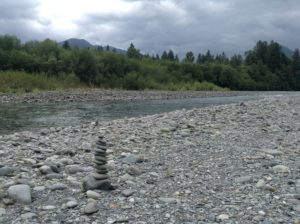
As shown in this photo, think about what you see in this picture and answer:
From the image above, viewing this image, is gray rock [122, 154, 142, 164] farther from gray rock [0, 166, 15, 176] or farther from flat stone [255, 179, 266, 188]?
flat stone [255, 179, 266, 188]

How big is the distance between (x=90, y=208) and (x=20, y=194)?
3.88ft

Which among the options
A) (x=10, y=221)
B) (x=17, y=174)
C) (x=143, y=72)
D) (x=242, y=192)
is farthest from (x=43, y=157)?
(x=143, y=72)

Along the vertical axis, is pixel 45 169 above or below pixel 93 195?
above

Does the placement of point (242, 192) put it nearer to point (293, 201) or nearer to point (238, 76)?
point (293, 201)

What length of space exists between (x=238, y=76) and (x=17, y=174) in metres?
118

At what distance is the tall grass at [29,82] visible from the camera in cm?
5697

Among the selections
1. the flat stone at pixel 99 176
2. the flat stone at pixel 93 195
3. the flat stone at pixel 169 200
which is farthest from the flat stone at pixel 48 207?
the flat stone at pixel 169 200

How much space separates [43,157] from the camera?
9.07 metres

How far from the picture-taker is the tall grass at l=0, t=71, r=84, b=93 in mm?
56969

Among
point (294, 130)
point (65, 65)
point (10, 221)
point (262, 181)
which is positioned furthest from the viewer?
point (65, 65)

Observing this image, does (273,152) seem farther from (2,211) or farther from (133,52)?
(133,52)

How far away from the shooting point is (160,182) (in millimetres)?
7262

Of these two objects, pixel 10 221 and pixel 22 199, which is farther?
pixel 22 199

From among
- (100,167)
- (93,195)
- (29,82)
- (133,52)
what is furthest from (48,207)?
(133,52)
